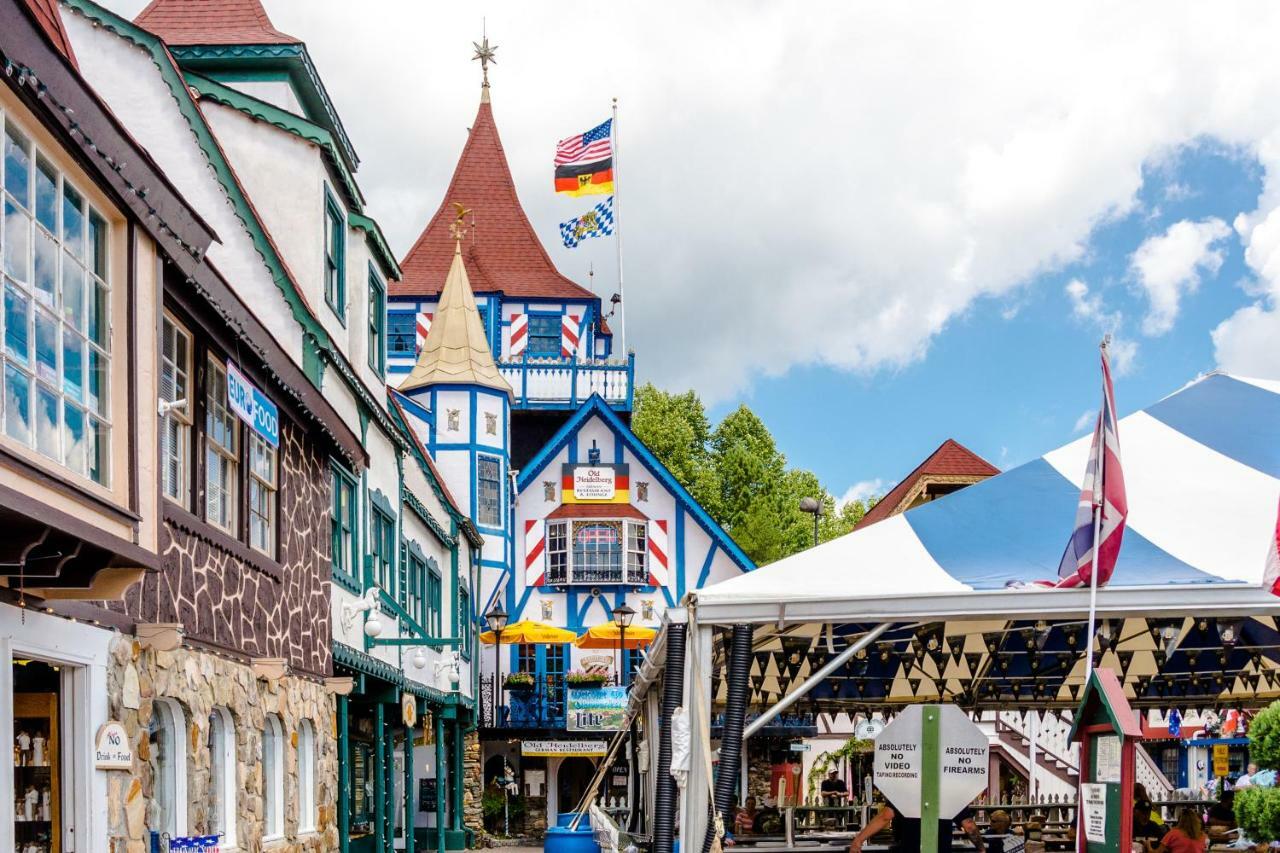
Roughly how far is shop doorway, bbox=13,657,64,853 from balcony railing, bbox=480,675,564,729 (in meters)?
24.8

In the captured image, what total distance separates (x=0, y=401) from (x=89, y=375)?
3.60 feet

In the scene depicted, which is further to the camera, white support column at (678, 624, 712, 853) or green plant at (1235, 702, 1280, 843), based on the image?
green plant at (1235, 702, 1280, 843)

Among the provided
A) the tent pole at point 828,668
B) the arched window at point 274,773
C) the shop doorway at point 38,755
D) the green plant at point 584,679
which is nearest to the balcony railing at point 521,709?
the green plant at point 584,679

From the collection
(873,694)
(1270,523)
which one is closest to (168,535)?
(1270,523)

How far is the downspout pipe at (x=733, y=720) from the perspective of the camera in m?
11.1

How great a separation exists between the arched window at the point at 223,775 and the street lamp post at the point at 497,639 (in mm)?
17051

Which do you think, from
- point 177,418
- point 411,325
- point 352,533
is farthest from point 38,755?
point 411,325

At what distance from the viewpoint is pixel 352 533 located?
16734 millimetres

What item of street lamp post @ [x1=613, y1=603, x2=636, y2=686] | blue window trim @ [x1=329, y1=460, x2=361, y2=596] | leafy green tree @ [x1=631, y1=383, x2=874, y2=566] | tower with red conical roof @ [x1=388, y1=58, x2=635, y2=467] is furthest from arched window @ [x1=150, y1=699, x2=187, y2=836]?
leafy green tree @ [x1=631, y1=383, x2=874, y2=566]

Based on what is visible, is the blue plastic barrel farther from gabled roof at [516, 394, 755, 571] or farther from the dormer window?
gabled roof at [516, 394, 755, 571]

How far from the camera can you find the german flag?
41.2 m

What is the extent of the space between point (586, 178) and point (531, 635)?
14.0 metres

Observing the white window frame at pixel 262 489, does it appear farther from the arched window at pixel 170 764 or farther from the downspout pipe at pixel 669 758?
the downspout pipe at pixel 669 758

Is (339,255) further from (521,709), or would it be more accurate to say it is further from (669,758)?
(521,709)
